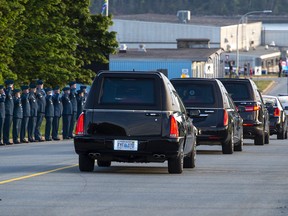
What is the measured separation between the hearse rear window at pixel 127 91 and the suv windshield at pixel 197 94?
631 centimetres

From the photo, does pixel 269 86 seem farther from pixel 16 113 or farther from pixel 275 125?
pixel 16 113

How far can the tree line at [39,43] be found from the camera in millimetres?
48947

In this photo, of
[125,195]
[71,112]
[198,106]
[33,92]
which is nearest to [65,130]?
[71,112]

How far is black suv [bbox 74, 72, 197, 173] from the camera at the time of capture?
18266 mm

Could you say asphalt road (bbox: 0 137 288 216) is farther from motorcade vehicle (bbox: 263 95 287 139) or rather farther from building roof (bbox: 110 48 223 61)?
building roof (bbox: 110 48 223 61)

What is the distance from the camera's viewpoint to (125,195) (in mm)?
14875

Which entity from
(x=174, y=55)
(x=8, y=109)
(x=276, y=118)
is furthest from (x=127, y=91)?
(x=174, y=55)

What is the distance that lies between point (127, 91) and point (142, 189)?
325 cm

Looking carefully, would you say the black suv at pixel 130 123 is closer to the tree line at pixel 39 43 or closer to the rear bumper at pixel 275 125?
the rear bumper at pixel 275 125

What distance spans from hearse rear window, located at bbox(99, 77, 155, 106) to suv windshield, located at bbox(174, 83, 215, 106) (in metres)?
6.31

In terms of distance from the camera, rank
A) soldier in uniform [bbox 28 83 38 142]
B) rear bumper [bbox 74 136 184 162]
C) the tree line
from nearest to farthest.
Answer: rear bumper [bbox 74 136 184 162] < soldier in uniform [bbox 28 83 38 142] < the tree line

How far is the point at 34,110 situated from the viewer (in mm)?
34062

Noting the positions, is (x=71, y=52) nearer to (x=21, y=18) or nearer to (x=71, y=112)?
(x=21, y=18)

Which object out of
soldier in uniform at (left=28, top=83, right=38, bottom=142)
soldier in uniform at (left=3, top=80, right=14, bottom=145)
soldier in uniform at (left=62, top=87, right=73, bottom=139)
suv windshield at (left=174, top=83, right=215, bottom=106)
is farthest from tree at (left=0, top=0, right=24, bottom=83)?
suv windshield at (left=174, top=83, right=215, bottom=106)
